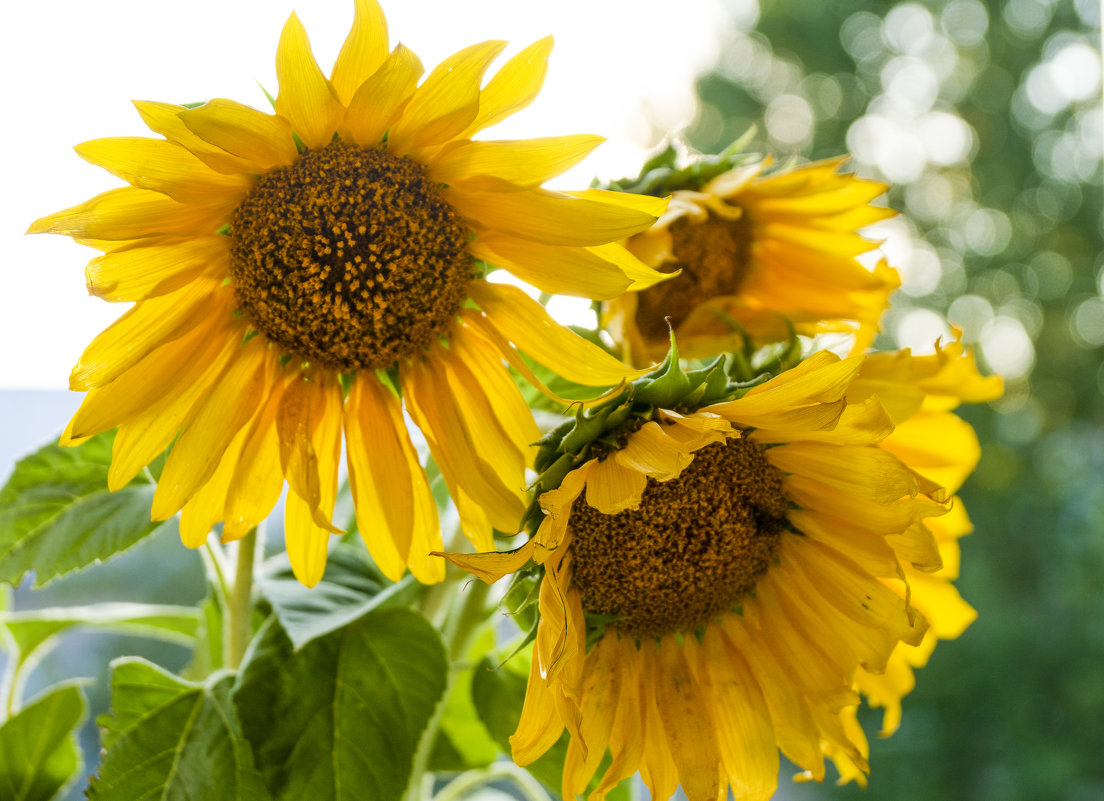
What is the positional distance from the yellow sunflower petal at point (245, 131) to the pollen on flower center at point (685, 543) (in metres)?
0.21

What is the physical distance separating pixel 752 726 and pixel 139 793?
31 cm

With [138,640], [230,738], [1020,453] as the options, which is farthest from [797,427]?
[1020,453]

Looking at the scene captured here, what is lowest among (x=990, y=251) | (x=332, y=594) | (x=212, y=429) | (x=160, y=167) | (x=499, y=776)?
(x=990, y=251)

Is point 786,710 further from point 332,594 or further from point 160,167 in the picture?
point 160,167

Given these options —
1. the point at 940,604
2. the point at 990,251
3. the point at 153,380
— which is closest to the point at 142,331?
the point at 153,380

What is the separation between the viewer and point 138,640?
1.34m

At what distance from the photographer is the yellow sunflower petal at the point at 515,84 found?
408 millimetres

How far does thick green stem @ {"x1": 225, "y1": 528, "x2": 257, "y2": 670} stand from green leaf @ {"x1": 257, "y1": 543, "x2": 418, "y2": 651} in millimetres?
12

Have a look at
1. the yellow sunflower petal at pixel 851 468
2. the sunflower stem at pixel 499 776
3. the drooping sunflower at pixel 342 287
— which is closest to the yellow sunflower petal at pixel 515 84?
the drooping sunflower at pixel 342 287

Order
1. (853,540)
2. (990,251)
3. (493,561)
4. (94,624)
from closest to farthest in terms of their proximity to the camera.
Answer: (493,561) → (853,540) → (94,624) → (990,251)

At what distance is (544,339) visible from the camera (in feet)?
1.51

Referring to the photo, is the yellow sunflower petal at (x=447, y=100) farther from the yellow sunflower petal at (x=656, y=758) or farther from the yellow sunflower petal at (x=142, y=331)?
the yellow sunflower petal at (x=656, y=758)

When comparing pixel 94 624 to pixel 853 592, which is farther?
pixel 94 624

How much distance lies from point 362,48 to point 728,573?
304 millimetres
